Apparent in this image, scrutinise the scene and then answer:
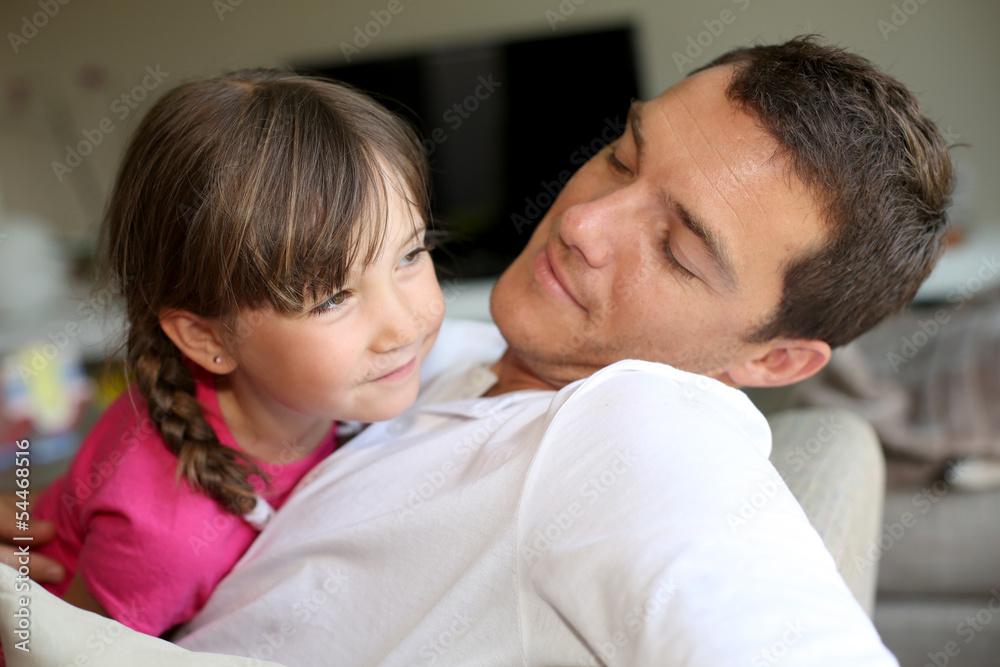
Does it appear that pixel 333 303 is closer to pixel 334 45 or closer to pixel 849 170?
pixel 849 170

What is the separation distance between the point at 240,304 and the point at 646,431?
52 centimetres

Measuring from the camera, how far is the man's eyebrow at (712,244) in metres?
0.95

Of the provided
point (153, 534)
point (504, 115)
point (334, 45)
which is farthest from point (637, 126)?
point (334, 45)

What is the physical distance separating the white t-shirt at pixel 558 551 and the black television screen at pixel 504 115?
2.31 meters

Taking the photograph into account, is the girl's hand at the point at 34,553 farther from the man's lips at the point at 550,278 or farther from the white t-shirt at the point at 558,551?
the man's lips at the point at 550,278

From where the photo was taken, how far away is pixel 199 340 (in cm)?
98

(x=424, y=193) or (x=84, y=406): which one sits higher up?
(x=424, y=193)

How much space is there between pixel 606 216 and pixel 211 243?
1.68 ft

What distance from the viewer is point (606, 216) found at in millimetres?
1005

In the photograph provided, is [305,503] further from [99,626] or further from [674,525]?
[674,525]

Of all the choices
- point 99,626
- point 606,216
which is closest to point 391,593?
point 99,626

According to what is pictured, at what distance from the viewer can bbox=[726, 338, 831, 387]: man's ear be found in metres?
1.09

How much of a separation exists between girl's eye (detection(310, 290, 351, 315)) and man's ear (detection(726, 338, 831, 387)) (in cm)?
58

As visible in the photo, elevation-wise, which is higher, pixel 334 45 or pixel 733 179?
pixel 334 45
